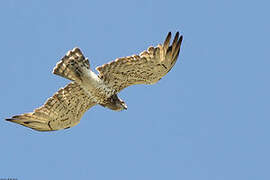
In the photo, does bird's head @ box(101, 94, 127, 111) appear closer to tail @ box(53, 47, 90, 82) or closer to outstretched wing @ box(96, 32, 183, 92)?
outstretched wing @ box(96, 32, 183, 92)

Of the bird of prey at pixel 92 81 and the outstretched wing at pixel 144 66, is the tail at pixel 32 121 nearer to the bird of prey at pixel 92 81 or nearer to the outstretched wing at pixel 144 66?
the bird of prey at pixel 92 81

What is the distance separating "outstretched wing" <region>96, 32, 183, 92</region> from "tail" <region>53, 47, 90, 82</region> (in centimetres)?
39

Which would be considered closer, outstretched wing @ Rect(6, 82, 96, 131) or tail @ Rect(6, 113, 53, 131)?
tail @ Rect(6, 113, 53, 131)

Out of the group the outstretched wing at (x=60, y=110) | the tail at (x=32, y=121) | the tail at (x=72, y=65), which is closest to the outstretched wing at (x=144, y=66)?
the tail at (x=72, y=65)

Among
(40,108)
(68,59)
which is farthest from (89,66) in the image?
(40,108)

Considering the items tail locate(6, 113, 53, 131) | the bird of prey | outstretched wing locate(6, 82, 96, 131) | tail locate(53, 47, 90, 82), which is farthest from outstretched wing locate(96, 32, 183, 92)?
tail locate(6, 113, 53, 131)

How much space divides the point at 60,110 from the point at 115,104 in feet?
4.57

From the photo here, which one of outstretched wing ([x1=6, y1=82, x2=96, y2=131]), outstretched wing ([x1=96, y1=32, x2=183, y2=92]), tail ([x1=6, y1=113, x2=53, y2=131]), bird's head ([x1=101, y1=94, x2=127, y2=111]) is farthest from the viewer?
bird's head ([x1=101, y1=94, x2=127, y2=111])

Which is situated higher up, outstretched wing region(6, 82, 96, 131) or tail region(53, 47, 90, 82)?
tail region(53, 47, 90, 82)

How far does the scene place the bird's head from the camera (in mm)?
15273

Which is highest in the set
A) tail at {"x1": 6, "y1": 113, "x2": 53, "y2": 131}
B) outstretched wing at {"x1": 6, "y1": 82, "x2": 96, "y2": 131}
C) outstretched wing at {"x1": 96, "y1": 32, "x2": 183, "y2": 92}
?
outstretched wing at {"x1": 96, "y1": 32, "x2": 183, "y2": 92}

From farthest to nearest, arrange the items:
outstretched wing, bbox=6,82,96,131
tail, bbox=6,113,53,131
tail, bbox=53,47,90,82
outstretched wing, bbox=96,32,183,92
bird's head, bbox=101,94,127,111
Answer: bird's head, bbox=101,94,127,111 < outstretched wing, bbox=6,82,96,131 < tail, bbox=6,113,53,131 < tail, bbox=53,47,90,82 < outstretched wing, bbox=96,32,183,92

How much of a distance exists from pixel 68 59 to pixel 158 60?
83.9 inches

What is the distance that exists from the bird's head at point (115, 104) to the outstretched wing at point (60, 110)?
1.62 ft
